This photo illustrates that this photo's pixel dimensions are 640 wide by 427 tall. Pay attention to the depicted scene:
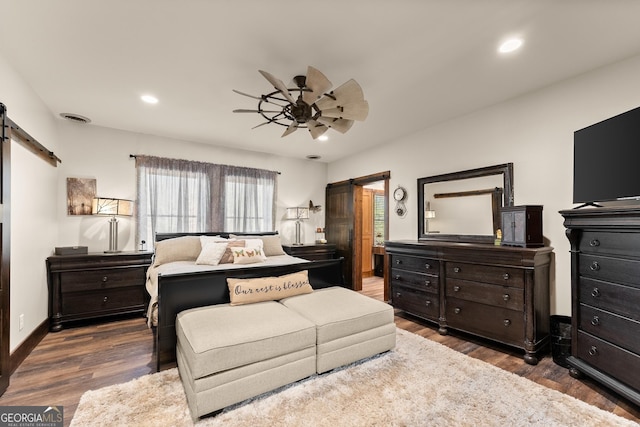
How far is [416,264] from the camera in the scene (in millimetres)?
3436

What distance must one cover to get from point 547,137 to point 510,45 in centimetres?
116

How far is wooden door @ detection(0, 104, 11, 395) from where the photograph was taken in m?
2.01

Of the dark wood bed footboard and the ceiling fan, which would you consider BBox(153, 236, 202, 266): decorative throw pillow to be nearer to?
the dark wood bed footboard

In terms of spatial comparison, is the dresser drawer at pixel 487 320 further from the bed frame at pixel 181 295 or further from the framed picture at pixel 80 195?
the framed picture at pixel 80 195

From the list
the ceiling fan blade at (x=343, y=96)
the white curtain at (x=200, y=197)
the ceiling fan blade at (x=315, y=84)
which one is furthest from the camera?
the white curtain at (x=200, y=197)

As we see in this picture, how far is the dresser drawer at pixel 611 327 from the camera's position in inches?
72.0

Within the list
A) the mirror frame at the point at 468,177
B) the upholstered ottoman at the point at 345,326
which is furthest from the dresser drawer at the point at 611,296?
the upholstered ottoman at the point at 345,326

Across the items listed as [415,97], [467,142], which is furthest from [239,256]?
[467,142]

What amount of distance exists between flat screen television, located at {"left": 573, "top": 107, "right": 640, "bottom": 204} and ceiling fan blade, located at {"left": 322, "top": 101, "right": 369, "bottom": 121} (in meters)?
1.81

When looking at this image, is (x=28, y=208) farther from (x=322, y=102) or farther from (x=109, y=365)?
(x=322, y=102)

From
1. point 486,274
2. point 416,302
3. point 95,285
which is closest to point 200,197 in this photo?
point 95,285

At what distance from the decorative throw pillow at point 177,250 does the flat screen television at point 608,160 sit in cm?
425

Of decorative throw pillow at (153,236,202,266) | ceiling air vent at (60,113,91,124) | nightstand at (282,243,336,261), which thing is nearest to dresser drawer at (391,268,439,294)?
nightstand at (282,243,336,261)

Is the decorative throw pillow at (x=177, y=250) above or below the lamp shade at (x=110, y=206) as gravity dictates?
below
